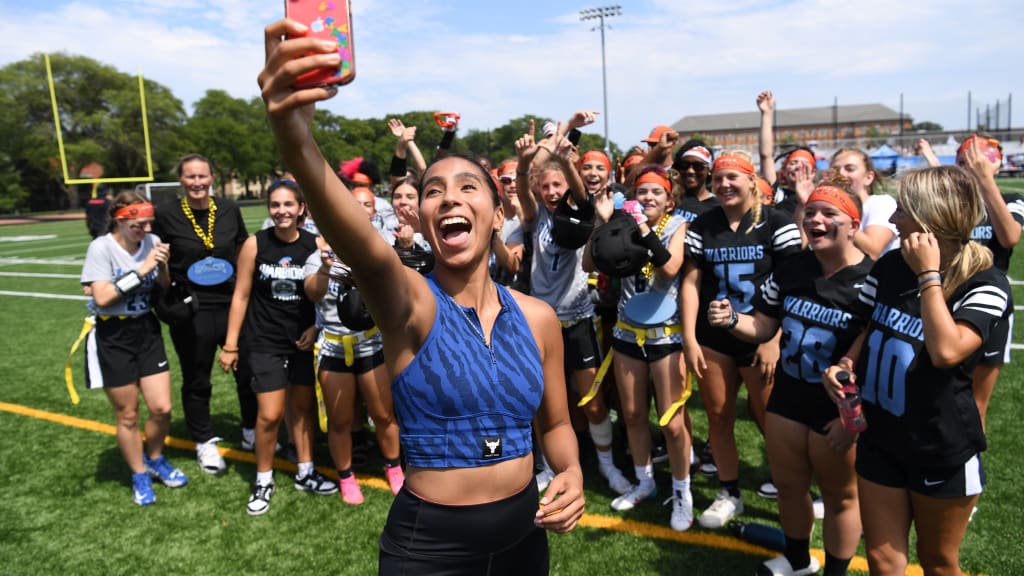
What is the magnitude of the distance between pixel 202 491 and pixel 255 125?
80.0m

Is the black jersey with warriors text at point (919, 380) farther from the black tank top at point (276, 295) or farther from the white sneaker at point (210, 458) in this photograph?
the white sneaker at point (210, 458)

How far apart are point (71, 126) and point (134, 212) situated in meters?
69.4

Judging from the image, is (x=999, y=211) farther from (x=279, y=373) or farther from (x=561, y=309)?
(x=279, y=373)

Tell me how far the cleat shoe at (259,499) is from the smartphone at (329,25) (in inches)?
168

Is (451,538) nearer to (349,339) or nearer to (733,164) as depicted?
(349,339)

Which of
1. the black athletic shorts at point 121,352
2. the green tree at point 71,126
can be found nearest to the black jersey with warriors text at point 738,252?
the black athletic shorts at point 121,352

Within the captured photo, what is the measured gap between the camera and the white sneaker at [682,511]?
4250 millimetres

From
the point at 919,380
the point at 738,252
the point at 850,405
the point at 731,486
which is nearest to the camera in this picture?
the point at 919,380

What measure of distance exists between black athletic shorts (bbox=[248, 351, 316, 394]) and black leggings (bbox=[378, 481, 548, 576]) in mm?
3053

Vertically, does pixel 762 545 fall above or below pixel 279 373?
below

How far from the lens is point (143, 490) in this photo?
4910 millimetres

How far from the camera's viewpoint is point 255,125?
252 ft

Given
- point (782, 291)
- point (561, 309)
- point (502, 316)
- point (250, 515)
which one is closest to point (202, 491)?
point (250, 515)

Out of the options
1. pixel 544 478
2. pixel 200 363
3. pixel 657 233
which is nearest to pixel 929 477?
pixel 657 233
